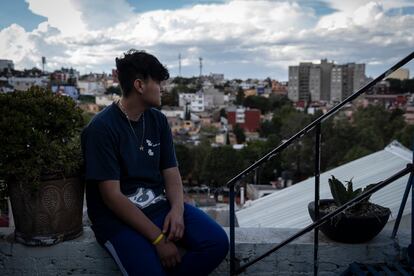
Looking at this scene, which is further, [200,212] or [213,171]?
[213,171]

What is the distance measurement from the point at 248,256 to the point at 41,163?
1142 mm

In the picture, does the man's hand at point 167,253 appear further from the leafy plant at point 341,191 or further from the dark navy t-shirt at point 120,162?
the leafy plant at point 341,191

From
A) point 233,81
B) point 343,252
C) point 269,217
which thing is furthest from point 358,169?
point 233,81

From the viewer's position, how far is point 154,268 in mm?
2008

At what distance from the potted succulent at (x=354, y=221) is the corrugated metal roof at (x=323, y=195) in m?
3.61

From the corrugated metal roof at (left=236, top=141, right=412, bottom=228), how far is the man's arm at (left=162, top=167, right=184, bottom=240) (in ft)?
13.4

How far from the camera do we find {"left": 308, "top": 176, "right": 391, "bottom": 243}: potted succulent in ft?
7.83

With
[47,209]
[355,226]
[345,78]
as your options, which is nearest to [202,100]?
[345,78]

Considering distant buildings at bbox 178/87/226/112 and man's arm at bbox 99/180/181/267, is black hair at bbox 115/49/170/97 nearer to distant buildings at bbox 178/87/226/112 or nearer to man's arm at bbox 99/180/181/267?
man's arm at bbox 99/180/181/267

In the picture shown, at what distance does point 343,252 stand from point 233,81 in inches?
5862

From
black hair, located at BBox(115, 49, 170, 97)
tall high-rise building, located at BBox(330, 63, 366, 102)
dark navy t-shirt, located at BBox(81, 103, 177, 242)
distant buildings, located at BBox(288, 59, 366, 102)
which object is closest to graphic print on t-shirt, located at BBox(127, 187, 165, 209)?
dark navy t-shirt, located at BBox(81, 103, 177, 242)

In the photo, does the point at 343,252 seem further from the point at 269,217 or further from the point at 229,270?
the point at 269,217

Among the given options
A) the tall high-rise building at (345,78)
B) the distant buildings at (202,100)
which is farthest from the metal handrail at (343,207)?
the tall high-rise building at (345,78)

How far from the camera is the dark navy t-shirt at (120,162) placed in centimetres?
210
